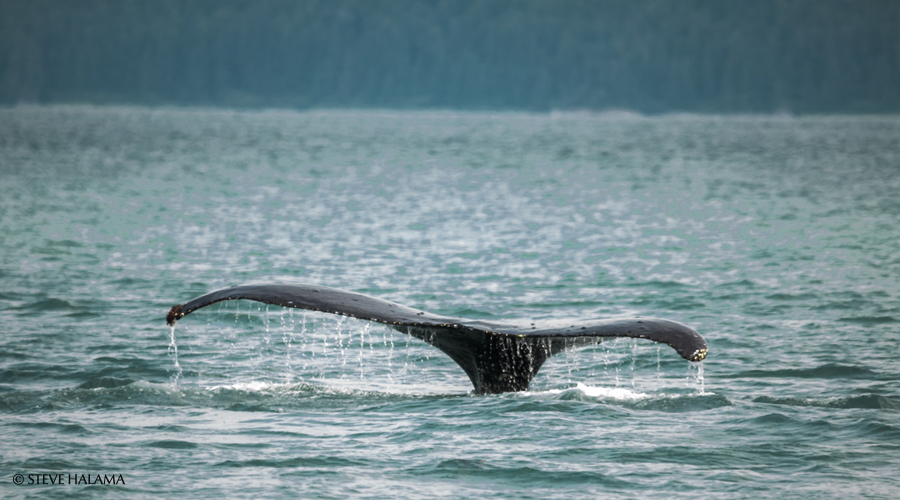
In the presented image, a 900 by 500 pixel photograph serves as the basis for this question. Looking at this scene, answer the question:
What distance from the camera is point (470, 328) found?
1006 cm

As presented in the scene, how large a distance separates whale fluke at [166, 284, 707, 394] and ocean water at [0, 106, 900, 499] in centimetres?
100

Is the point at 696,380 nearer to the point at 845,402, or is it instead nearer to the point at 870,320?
the point at 845,402

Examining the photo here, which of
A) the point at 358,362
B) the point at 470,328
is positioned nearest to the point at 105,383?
the point at 358,362

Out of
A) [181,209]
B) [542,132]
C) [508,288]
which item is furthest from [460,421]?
[542,132]

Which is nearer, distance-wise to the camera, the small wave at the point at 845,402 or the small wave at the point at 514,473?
the small wave at the point at 514,473

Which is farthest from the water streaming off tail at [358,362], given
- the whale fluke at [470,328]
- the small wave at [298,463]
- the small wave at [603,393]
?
the whale fluke at [470,328]

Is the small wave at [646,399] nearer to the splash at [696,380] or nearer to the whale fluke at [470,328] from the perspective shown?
the splash at [696,380]

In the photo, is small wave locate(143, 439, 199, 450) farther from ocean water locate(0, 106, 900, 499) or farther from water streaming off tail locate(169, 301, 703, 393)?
water streaming off tail locate(169, 301, 703, 393)

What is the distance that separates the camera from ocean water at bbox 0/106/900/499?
422 inches

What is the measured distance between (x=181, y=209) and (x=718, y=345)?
27.4m

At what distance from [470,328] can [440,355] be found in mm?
6158

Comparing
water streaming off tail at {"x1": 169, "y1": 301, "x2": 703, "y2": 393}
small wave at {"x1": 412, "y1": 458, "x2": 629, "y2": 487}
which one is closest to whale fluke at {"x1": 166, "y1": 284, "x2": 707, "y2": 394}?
small wave at {"x1": 412, "y1": 458, "x2": 629, "y2": 487}

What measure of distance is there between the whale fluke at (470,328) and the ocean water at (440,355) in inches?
39.3

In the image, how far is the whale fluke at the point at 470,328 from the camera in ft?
30.1
